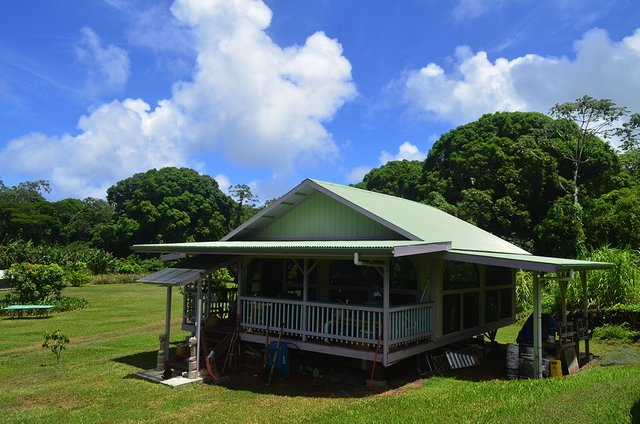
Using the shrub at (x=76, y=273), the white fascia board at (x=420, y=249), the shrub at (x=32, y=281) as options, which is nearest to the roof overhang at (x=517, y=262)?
the white fascia board at (x=420, y=249)

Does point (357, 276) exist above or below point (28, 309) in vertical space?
above

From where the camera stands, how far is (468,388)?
9.29m

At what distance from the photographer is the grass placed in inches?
291

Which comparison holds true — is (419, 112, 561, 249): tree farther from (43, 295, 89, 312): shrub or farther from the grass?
(43, 295, 89, 312): shrub

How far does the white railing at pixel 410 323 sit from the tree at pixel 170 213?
4380 cm

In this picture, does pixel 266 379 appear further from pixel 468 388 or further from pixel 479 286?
pixel 479 286

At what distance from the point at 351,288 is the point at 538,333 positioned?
15.4ft

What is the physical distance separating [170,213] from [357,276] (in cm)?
4330

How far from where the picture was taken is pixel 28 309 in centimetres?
2222

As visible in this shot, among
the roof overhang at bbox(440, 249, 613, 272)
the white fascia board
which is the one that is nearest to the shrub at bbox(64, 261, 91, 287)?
the white fascia board

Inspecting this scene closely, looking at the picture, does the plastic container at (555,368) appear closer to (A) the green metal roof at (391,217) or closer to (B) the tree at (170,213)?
(A) the green metal roof at (391,217)

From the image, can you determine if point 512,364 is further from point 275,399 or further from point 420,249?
point 275,399

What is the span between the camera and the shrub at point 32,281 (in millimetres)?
23656

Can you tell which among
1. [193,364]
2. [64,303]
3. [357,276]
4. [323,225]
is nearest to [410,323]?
[357,276]
